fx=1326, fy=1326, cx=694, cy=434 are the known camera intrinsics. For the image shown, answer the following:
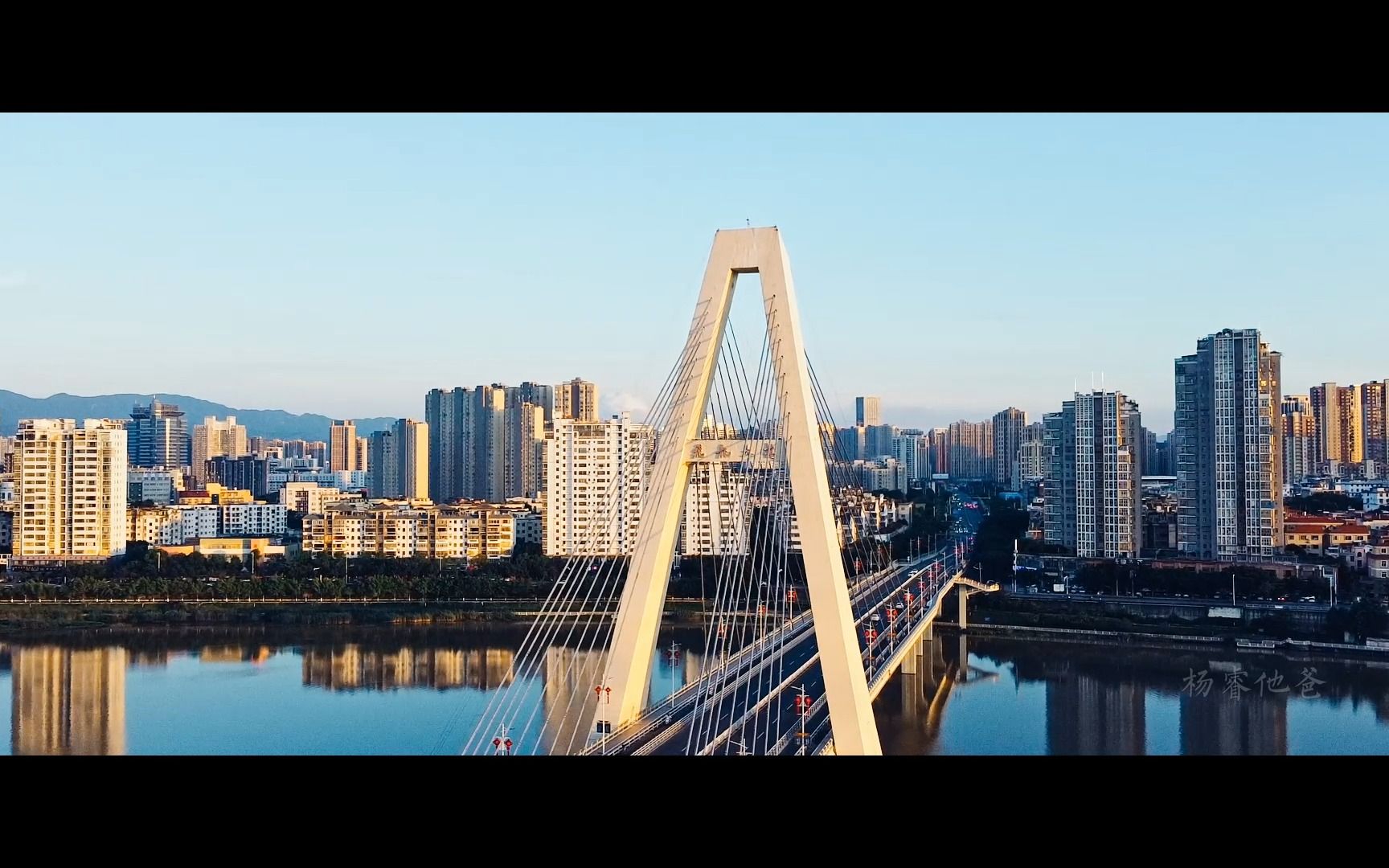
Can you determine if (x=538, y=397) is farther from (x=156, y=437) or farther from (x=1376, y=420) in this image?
(x=1376, y=420)

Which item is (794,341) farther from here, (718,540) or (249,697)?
(718,540)

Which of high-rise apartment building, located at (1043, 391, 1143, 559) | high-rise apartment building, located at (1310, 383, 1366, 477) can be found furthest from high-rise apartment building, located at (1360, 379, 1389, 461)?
high-rise apartment building, located at (1043, 391, 1143, 559)

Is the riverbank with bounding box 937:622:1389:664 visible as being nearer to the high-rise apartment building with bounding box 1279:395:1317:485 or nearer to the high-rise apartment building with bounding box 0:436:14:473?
the high-rise apartment building with bounding box 1279:395:1317:485

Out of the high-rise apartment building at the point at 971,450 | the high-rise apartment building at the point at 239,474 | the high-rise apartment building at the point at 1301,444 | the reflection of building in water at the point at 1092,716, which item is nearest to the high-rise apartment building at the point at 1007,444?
the high-rise apartment building at the point at 971,450

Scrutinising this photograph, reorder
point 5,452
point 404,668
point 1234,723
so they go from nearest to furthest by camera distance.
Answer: point 1234,723
point 404,668
point 5,452

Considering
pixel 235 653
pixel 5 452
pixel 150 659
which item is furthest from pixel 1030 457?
pixel 150 659

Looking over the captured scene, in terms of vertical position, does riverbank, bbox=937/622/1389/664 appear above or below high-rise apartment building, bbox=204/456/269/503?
below

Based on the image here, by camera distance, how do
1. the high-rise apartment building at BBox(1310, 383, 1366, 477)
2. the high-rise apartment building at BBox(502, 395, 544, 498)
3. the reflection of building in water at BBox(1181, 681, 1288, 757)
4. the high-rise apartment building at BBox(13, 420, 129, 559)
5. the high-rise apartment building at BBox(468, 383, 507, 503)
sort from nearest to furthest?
the reflection of building in water at BBox(1181, 681, 1288, 757)
the high-rise apartment building at BBox(13, 420, 129, 559)
the high-rise apartment building at BBox(1310, 383, 1366, 477)
the high-rise apartment building at BBox(502, 395, 544, 498)
the high-rise apartment building at BBox(468, 383, 507, 503)
